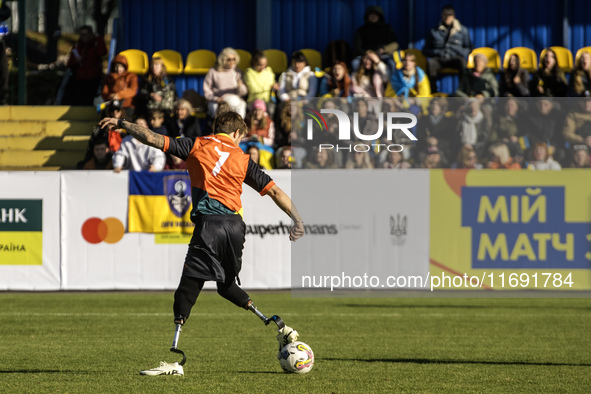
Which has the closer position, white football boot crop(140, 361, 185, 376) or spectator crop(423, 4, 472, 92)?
white football boot crop(140, 361, 185, 376)

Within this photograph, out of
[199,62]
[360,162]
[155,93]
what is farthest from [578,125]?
[199,62]

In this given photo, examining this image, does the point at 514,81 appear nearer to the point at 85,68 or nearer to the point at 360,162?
the point at 360,162

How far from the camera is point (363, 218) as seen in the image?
14.7 meters

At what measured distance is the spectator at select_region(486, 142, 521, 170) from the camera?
50.1ft

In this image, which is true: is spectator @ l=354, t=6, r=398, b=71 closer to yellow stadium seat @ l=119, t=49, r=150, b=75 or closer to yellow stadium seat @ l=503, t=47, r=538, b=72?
yellow stadium seat @ l=503, t=47, r=538, b=72

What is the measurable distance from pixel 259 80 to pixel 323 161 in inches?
138

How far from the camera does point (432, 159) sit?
50.8ft

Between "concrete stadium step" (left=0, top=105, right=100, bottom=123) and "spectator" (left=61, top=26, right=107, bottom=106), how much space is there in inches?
27.6

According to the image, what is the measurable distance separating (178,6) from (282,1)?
7.45ft

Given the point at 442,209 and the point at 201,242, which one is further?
the point at 442,209

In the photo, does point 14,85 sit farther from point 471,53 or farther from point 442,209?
point 442,209

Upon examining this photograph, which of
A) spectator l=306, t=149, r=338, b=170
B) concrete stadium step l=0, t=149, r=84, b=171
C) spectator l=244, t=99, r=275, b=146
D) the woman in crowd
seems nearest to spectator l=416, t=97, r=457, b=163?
spectator l=306, t=149, r=338, b=170

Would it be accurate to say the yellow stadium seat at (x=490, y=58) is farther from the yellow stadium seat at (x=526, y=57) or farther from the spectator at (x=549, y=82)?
the spectator at (x=549, y=82)

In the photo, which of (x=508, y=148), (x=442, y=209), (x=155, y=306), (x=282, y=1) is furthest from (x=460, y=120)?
(x=282, y=1)
